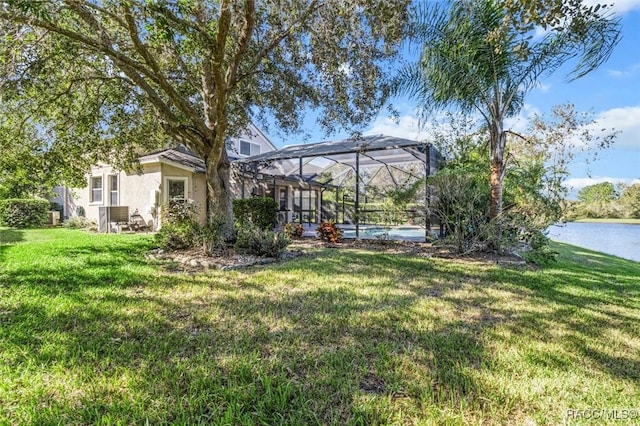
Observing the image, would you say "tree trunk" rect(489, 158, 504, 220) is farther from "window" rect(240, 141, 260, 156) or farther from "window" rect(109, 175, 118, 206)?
"window" rect(240, 141, 260, 156)

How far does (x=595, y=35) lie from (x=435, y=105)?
10.9 ft

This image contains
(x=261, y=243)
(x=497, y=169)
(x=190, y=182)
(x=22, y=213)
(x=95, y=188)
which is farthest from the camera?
(x=95, y=188)

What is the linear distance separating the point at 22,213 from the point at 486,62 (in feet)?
63.2

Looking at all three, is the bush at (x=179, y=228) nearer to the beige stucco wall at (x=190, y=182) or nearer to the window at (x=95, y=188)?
the beige stucco wall at (x=190, y=182)

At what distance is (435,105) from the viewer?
27.3 ft

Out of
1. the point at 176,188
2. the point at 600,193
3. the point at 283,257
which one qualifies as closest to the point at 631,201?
the point at 600,193

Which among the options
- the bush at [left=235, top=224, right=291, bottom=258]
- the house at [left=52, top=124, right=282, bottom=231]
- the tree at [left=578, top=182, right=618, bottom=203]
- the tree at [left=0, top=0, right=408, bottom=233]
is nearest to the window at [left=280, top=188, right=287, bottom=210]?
the house at [left=52, top=124, right=282, bottom=231]

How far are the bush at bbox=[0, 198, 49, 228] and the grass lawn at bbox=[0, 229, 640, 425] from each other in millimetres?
12367

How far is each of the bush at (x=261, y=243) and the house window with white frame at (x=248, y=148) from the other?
1476 cm

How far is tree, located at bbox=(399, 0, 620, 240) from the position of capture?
6844 mm

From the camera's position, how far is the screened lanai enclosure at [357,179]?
32.0 feet

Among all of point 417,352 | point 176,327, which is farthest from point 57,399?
point 417,352

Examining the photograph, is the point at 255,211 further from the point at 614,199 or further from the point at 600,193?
the point at 614,199

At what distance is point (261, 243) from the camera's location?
740cm
